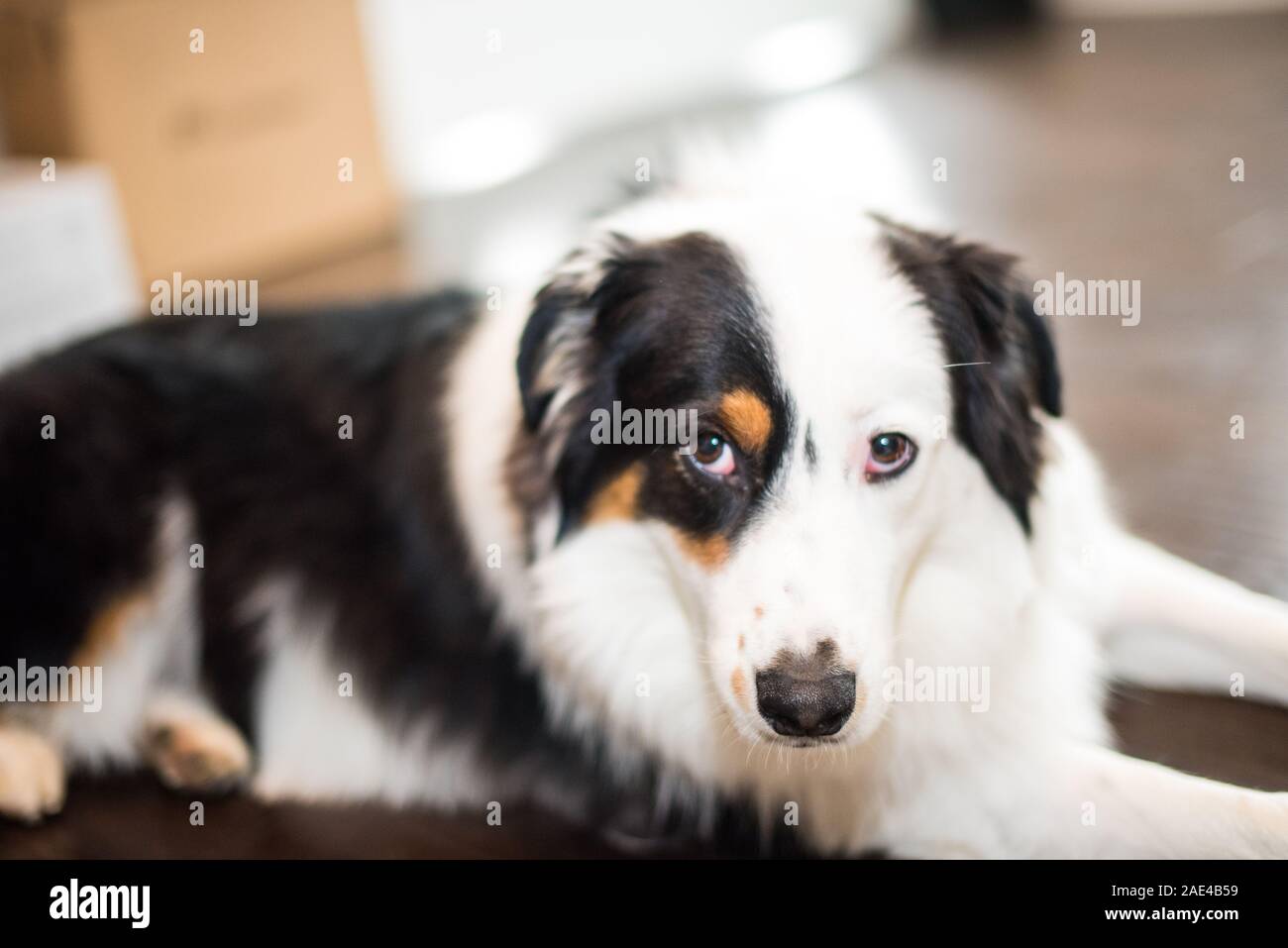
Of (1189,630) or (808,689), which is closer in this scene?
(808,689)

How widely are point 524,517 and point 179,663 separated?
987 millimetres

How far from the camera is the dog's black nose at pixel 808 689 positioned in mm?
1644

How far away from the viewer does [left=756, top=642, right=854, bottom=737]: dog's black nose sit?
164cm

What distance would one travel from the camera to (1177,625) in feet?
7.38

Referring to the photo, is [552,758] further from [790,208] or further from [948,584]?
[790,208]

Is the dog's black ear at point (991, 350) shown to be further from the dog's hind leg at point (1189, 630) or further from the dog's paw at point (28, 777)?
the dog's paw at point (28, 777)

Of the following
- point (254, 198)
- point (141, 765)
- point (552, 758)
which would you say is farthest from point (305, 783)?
point (254, 198)

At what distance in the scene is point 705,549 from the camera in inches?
72.4

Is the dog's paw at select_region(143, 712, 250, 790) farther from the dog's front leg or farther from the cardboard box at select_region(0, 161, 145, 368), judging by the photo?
the cardboard box at select_region(0, 161, 145, 368)

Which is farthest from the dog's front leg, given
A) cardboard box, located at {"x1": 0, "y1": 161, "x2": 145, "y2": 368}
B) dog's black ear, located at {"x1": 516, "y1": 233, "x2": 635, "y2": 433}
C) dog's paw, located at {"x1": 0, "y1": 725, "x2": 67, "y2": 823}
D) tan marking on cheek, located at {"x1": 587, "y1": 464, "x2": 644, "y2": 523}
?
cardboard box, located at {"x1": 0, "y1": 161, "x2": 145, "y2": 368}

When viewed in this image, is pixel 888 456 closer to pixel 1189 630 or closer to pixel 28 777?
pixel 1189 630

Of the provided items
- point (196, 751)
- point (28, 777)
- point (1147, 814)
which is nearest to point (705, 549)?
point (1147, 814)

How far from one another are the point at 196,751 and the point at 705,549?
4.25 ft
